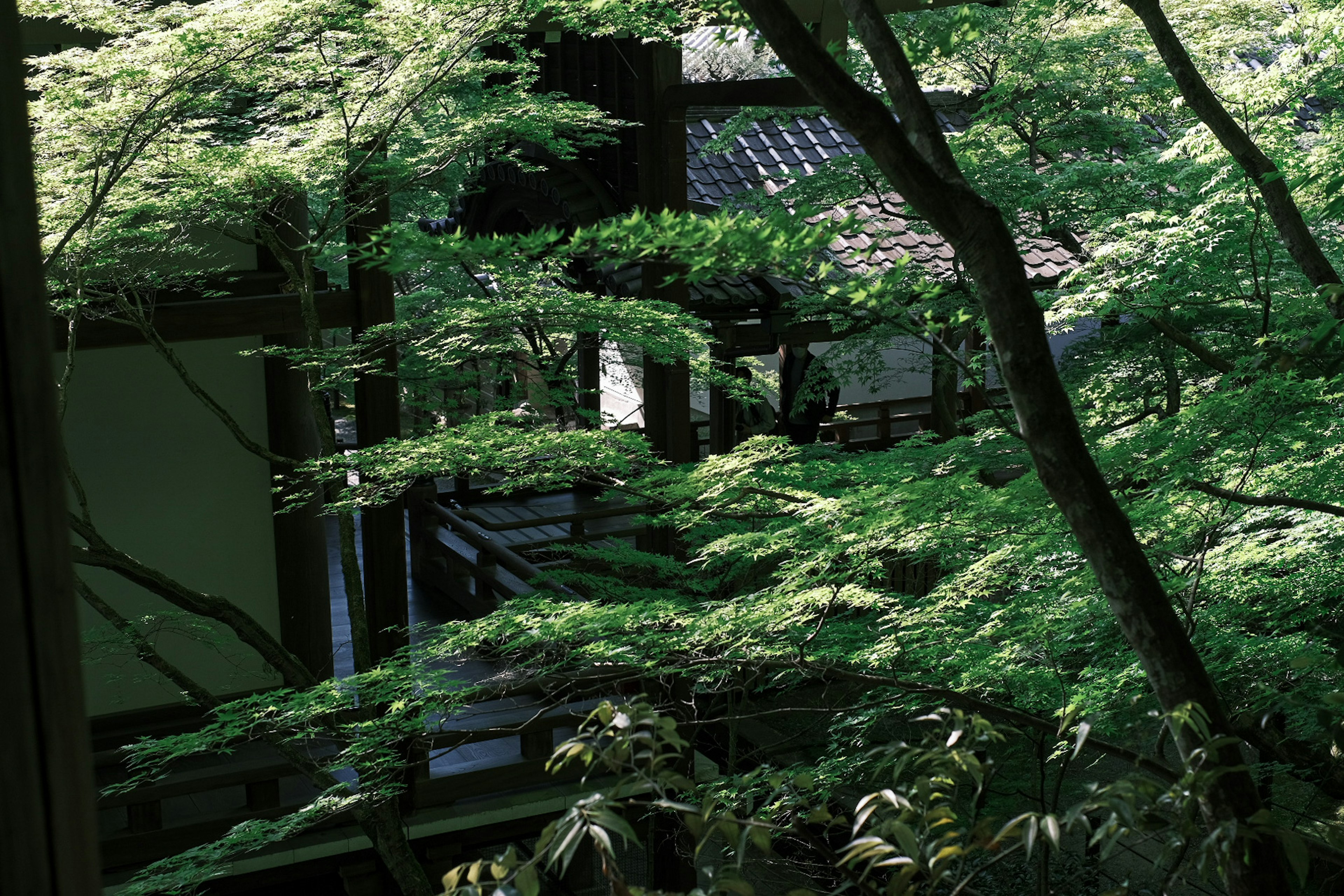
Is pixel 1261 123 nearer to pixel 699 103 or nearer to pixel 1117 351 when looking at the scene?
pixel 1117 351

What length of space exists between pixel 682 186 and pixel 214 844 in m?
4.63

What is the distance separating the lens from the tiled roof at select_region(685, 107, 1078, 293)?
29.0 feet

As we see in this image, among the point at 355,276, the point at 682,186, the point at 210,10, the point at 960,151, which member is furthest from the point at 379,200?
the point at 960,151

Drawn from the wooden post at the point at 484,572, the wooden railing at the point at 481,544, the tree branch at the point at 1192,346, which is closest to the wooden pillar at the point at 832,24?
the tree branch at the point at 1192,346

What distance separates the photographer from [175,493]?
22.9ft

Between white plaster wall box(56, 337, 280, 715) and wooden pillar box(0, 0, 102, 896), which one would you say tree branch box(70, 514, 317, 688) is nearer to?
white plaster wall box(56, 337, 280, 715)

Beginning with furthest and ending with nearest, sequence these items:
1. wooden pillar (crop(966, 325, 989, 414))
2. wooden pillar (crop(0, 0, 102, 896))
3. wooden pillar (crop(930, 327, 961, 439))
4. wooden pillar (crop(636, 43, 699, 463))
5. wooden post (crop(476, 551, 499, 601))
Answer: wooden pillar (crop(930, 327, 961, 439))
wooden pillar (crop(966, 325, 989, 414))
wooden post (crop(476, 551, 499, 601))
wooden pillar (crop(636, 43, 699, 463))
wooden pillar (crop(0, 0, 102, 896))

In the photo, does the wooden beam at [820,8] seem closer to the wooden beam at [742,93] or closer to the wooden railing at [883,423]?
the wooden beam at [742,93]

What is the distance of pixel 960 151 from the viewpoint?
732cm

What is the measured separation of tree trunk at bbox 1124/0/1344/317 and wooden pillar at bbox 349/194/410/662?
3.55 metres

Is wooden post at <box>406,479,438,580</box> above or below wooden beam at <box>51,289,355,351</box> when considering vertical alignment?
below

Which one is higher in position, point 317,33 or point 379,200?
point 317,33

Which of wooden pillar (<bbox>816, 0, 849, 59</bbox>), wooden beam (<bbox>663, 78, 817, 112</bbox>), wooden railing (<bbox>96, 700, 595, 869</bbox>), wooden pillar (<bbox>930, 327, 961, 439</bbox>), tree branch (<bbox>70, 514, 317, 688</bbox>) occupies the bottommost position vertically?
wooden railing (<bbox>96, 700, 595, 869</bbox>)

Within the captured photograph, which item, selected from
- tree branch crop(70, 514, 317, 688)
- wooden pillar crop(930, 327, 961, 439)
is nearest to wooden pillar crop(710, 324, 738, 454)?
wooden pillar crop(930, 327, 961, 439)
